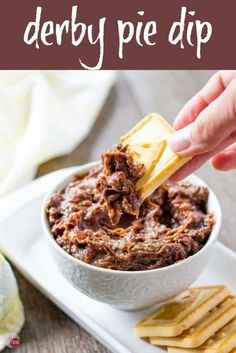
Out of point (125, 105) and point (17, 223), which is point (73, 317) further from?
point (125, 105)

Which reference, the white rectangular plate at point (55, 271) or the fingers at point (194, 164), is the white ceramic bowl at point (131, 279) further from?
the fingers at point (194, 164)

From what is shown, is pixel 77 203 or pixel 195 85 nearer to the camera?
pixel 77 203

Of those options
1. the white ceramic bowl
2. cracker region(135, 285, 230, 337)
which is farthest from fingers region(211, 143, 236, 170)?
cracker region(135, 285, 230, 337)

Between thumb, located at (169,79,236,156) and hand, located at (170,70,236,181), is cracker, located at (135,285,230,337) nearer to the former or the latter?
hand, located at (170,70,236,181)

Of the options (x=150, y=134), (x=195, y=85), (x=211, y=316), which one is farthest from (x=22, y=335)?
(x=195, y=85)

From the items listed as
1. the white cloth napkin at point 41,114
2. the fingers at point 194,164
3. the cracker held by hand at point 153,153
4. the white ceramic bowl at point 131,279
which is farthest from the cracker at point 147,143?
the white cloth napkin at point 41,114

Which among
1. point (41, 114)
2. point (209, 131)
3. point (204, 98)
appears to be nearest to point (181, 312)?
point (209, 131)
